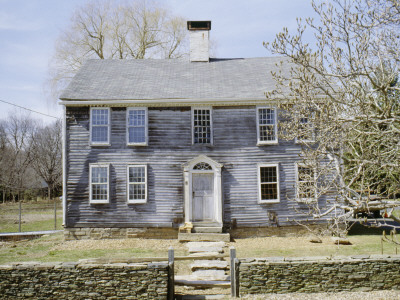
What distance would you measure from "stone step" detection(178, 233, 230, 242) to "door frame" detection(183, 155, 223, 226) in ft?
2.96

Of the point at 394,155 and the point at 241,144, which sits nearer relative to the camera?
the point at 394,155

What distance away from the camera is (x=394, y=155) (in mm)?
8812

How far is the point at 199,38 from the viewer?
21.6 meters

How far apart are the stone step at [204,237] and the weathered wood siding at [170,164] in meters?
1.02

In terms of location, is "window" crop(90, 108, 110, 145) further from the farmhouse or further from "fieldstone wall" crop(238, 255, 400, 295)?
"fieldstone wall" crop(238, 255, 400, 295)

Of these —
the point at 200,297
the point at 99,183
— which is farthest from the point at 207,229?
the point at 200,297

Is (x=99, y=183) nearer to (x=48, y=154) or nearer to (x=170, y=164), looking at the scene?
(x=170, y=164)

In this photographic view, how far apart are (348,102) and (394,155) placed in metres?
1.76

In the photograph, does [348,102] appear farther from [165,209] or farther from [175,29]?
[175,29]

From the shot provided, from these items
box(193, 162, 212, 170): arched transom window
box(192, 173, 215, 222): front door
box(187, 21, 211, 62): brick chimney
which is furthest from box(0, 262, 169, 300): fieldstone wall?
box(187, 21, 211, 62): brick chimney

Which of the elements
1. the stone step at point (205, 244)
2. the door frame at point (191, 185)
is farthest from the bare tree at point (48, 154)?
the stone step at point (205, 244)

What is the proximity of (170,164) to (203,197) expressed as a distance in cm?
217

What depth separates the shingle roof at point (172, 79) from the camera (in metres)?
17.9

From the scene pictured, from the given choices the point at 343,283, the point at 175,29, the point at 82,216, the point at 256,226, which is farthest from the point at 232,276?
the point at 175,29
